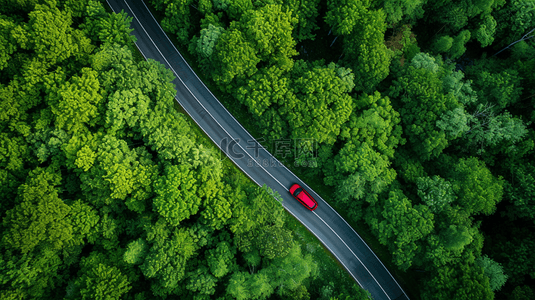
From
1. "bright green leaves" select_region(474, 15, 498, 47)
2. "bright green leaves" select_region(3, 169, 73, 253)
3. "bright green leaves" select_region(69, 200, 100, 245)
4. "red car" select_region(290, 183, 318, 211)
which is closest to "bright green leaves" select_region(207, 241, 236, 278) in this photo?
"red car" select_region(290, 183, 318, 211)

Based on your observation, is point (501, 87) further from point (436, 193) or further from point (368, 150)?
point (368, 150)

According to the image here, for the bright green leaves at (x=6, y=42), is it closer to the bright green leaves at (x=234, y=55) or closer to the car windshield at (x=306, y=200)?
the bright green leaves at (x=234, y=55)

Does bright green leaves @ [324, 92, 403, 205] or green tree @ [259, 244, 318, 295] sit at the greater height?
bright green leaves @ [324, 92, 403, 205]

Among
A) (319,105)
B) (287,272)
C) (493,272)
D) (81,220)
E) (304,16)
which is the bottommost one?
(81,220)

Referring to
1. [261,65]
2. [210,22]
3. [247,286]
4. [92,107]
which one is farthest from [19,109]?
[247,286]

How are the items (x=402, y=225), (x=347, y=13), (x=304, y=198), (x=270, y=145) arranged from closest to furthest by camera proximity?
(x=402, y=225) → (x=347, y=13) → (x=304, y=198) → (x=270, y=145)

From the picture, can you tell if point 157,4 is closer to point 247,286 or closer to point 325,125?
point 325,125

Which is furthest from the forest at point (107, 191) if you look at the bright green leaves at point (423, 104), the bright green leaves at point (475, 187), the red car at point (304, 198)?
the bright green leaves at point (423, 104)

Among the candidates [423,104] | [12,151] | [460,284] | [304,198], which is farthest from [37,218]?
[460,284]

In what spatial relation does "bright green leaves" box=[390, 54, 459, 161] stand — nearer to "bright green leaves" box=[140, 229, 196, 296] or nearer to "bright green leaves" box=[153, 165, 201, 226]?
"bright green leaves" box=[153, 165, 201, 226]
